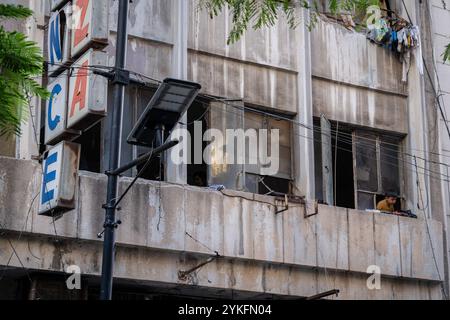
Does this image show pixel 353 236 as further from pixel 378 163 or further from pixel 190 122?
pixel 190 122

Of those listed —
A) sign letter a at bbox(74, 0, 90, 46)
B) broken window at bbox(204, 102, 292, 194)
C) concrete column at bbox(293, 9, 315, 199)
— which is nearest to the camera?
sign letter a at bbox(74, 0, 90, 46)

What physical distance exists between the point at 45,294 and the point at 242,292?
11.5ft

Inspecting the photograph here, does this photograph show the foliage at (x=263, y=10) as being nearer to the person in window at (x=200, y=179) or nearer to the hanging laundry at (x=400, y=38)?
the hanging laundry at (x=400, y=38)

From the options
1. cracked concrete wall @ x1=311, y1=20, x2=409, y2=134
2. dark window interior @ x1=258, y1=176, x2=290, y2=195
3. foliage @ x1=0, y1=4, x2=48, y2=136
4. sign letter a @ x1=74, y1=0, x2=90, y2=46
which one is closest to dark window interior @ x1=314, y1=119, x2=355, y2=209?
cracked concrete wall @ x1=311, y1=20, x2=409, y2=134

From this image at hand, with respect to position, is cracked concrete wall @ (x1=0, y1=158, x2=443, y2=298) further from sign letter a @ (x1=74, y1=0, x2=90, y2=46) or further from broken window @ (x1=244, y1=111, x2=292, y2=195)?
sign letter a @ (x1=74, y1=0, x2=90, y2=46)

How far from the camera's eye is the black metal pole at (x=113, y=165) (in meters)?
12.3

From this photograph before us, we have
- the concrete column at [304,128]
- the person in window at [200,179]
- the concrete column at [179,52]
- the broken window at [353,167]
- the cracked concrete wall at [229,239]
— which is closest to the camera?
the cracked concrete wall at [229,239]

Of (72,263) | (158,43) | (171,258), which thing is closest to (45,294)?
(72,263)

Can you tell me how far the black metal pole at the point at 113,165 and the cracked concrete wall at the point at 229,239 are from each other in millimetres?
3598

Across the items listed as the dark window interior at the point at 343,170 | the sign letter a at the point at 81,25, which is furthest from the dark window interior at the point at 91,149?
the dark window interior at the point at 343,170

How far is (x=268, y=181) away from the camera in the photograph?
19297 mm

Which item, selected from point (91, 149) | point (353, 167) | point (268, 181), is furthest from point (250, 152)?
point (91, 149)

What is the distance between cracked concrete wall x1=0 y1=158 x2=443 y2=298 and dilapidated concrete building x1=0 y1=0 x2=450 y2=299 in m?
0.02

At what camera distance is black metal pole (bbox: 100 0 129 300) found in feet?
40.4
